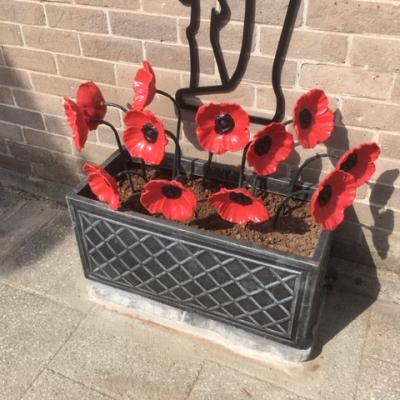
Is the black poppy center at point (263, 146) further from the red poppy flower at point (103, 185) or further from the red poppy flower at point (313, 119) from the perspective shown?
the red poppy flower at point (103, 185)

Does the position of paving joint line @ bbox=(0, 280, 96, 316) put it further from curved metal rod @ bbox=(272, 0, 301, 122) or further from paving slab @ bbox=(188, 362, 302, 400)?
curved metal rod @ bbox=(272, 0, 301, 122)

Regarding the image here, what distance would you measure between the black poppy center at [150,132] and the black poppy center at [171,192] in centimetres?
18

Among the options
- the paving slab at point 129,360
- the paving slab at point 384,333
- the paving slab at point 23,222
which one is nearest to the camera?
Answer: the paving slab at point 129,360

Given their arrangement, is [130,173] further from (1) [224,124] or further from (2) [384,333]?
(2) [384,333]

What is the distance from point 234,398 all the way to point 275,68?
128 centimetres

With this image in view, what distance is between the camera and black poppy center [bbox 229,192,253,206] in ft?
5.41

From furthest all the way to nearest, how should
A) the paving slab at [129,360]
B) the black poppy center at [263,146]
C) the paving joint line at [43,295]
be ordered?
the paving joint line at [43,295] → the paving slab at [129,360] → the black poppy center at [263,146]

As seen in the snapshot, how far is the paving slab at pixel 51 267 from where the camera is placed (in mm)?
2295

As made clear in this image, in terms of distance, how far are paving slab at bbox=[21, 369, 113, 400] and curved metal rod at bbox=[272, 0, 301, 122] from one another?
1325mm

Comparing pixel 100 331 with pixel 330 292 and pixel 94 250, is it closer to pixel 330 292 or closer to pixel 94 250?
pixel 94 250

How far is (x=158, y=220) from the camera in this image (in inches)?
71.1

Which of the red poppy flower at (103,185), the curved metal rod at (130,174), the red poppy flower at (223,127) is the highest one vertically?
the red poppy flower at (223,127)

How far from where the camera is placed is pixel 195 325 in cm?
206

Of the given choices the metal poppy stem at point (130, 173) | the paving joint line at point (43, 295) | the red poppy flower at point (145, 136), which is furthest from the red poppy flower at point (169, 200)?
the paving joint line at point (43, 295)
